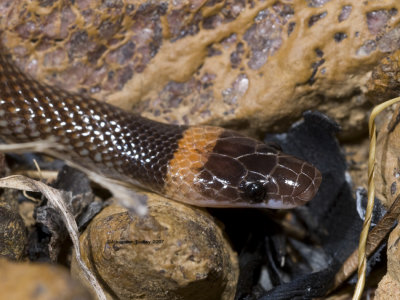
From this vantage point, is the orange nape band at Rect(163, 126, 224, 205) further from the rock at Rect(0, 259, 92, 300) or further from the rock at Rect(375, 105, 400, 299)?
the rock at Rect(0, 259, 92, 300)

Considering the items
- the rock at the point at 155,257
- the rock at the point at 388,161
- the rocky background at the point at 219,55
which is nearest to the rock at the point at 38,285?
the rock at the point at 155,257

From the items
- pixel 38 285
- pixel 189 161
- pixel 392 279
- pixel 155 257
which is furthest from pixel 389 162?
pixel 38 285

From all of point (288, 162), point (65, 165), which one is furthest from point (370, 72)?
point (65, 165)

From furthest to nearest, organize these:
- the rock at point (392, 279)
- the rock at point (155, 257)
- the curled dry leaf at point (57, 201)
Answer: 1. the rock at point (392, 279)
2. the curled dry leaf at point (57, 201)
3. the rock at point (155, 257)

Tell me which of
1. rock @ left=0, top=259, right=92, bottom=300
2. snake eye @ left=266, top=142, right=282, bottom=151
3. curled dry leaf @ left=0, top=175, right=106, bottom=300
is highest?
rock @ left=0, top=259, right=92, bottom=300

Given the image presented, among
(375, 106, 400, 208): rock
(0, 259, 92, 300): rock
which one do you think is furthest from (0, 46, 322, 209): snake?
(0, 259, 92, 300): rock

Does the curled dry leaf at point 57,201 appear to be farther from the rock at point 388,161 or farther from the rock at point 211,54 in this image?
the rock at point 388,161
